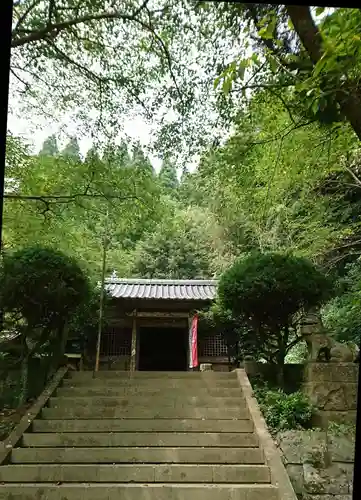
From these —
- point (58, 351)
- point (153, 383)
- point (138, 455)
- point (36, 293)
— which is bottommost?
point (138, 455)

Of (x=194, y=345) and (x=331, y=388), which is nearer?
(x=331, y=388)

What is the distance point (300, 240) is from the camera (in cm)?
675

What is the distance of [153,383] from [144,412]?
3.14ft

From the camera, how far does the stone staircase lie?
156 inches

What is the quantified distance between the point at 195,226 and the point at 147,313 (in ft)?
7.81

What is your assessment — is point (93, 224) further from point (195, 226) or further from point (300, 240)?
point (195, 226)

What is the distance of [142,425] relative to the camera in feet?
17.0

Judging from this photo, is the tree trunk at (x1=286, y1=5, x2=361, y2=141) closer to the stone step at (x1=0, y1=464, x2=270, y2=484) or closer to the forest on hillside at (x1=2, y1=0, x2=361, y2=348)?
the forest on hillside at (x1=2, y1=0, x2=361, y2=348)

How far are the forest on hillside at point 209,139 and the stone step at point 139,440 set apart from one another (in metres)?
2.08

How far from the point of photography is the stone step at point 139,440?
15.8ft

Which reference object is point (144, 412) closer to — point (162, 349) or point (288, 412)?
point (288, 412)

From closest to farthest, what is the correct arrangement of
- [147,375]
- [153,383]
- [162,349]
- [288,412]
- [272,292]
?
[288,412] < [272,292] < [153,383] < [147,375] < [162,349]

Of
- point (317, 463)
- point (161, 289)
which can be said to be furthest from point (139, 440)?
point (161, 289)

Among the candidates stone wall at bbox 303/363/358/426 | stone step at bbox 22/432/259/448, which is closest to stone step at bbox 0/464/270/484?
stone step at bbox 22/432/259/448
